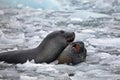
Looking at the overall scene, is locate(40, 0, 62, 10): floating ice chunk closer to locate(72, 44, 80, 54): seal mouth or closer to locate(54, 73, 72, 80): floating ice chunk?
locate(72, 44, 80, 54): seal mouth

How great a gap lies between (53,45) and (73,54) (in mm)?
483

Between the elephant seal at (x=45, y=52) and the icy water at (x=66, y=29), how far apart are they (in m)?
0.15

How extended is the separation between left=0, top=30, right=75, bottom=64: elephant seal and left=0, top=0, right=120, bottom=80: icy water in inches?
6.0

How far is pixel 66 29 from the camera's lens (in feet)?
31.9

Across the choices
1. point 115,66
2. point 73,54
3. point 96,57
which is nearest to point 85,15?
point 96,57

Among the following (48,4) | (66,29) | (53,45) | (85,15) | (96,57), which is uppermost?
(48,4)

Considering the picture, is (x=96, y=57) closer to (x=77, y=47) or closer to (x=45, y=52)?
(x=77, y=47)

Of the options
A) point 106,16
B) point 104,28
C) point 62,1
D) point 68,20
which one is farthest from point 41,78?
point 62,1

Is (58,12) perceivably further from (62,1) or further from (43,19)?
(62,1)

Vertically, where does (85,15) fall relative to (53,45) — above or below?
above

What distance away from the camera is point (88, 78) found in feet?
16.6

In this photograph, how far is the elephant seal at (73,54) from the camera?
595 cm

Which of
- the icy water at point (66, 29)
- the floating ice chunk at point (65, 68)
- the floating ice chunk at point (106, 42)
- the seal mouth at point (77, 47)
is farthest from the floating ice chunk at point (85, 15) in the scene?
the floating ice chunk at point (65, 68)

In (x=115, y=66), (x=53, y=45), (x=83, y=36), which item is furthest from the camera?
(x=83, y=36)
